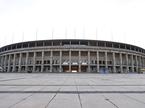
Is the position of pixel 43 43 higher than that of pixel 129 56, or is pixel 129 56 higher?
pixel 43 43

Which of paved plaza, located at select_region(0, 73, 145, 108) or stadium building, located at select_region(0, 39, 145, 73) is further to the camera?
stadium building, located at select_region(0, 39, 145, 73)

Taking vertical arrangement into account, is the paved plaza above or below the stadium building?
below

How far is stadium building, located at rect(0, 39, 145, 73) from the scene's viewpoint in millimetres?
59062

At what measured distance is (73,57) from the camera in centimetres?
6088

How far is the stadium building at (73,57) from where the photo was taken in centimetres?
5906

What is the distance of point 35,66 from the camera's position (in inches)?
2480
